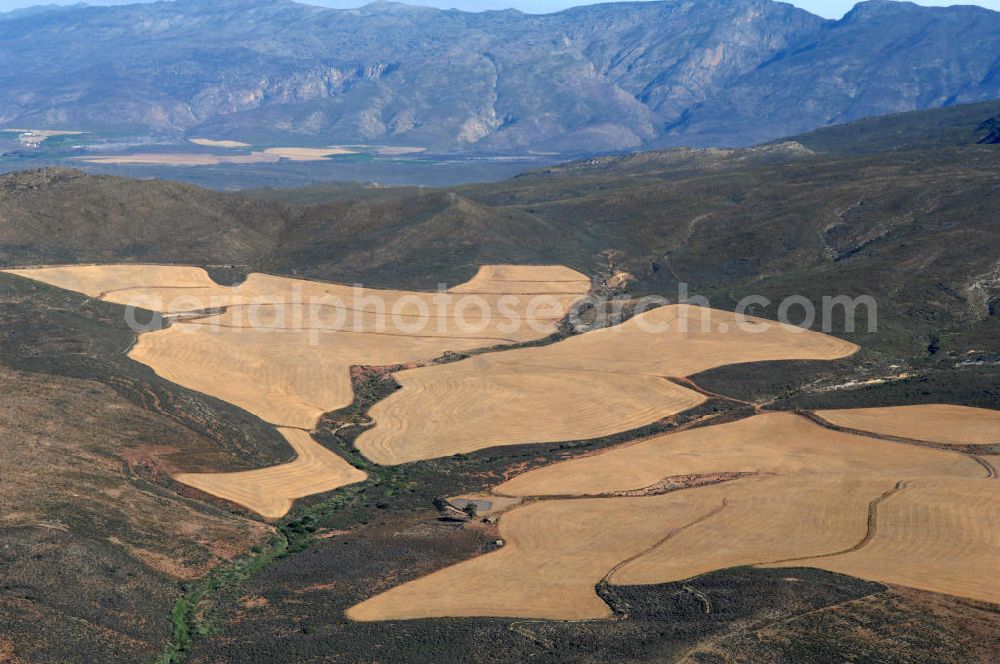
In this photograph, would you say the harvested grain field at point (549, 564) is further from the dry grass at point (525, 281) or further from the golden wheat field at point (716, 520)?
the dry grass at point (525, 281)

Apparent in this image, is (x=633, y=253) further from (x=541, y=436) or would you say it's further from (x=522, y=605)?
(x=522, y=605)

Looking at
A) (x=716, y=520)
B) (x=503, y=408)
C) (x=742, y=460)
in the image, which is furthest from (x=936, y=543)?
(x=503, y=408)

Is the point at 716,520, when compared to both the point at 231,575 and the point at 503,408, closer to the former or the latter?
the point at 231,575

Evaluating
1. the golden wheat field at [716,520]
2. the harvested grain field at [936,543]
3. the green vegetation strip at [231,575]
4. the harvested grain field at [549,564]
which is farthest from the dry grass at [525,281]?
the harvested grain field at [936,543]

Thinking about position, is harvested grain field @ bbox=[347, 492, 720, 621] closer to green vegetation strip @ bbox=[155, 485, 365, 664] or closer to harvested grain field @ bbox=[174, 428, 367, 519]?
green vegetation strip @ bbox=[155, 485, 365, 664]

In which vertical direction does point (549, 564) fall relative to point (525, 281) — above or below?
below

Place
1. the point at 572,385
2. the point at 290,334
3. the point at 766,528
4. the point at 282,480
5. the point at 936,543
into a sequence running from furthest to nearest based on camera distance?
the point at 290,334, the point at 572,385, the point at 282,480, the point at 766,528, the point at 936,543

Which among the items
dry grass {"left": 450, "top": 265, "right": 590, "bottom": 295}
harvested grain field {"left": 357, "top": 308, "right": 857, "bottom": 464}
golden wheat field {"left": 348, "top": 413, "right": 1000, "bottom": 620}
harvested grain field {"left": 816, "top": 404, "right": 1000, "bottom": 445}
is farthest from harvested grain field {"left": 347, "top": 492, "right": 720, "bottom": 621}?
dry grass {"left": 450, "top": 265, "right": 590, "bottom": 295}
